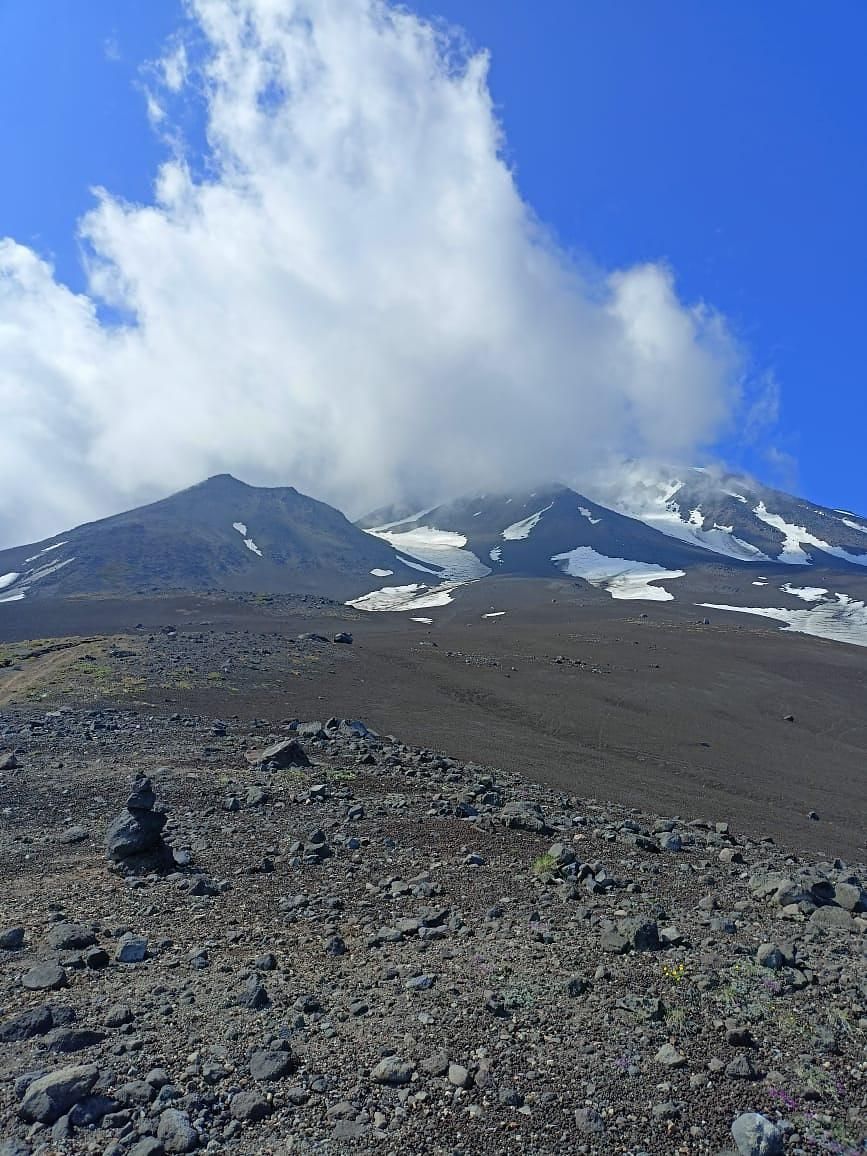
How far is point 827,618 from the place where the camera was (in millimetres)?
94312

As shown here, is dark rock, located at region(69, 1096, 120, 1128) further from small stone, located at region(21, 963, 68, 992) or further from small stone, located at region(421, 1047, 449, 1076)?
small stone, located at region(421, 1047, 449, 1076)

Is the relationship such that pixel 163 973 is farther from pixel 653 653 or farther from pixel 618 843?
pixel 653 653

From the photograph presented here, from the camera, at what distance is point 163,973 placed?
22.8 feet

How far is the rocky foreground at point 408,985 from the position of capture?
4.84m

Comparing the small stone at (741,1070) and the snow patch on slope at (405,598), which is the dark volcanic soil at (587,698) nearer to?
the small stone at (741,1070)

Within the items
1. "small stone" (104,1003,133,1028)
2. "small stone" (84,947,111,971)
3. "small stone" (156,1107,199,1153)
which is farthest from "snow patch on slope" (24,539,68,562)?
"small stone" (156,1107,199,1153)

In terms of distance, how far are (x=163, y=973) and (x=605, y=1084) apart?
14.2 ft

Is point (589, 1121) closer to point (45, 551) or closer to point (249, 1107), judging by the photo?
point (249, 1107)

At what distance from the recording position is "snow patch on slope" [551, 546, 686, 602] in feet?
385

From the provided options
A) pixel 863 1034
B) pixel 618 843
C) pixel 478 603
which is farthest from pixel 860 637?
pixel 863 1034

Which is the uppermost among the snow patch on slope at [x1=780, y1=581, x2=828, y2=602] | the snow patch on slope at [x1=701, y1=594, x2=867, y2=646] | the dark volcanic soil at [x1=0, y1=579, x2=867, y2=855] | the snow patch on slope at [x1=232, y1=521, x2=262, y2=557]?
the snow patch on slope at [x1=232, y1=521, x2=262, y2=557]

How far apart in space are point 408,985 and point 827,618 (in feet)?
336

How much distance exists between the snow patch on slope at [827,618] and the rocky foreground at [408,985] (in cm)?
7794

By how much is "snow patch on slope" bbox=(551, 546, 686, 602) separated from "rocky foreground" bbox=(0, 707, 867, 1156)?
102 metres
